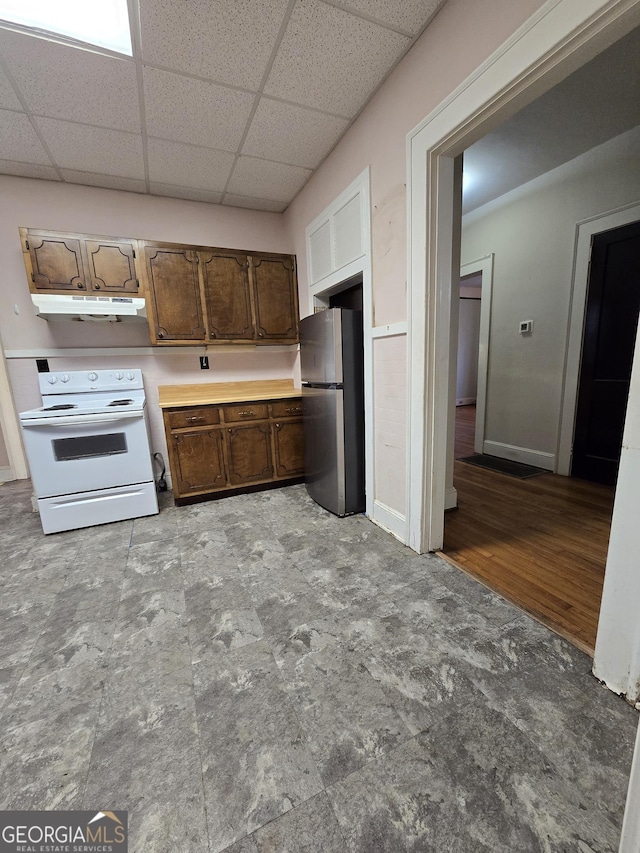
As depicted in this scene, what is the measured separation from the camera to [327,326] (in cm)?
227

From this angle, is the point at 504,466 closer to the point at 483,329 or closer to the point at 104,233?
the point at 483,329

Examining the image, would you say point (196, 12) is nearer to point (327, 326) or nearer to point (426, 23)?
point (426, 23)

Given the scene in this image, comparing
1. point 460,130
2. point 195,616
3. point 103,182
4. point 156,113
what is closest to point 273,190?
point 156,113

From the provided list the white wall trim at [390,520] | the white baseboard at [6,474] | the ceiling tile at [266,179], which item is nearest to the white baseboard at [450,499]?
the white wall trim at [390,520]

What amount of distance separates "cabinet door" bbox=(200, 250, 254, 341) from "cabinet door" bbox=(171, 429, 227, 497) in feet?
3.21

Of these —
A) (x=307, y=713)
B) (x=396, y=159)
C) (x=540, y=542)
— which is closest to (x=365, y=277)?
(x=396, y=159)

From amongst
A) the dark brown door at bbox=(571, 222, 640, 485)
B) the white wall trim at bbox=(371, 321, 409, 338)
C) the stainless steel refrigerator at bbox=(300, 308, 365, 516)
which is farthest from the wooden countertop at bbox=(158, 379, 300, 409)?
the dark brown door at bbox=(571, 222, 640, 485)

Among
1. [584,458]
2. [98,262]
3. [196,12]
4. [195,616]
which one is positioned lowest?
[195,616]

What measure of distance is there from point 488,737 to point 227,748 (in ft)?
2.61

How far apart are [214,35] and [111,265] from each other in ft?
5.80

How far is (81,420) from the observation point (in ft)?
7.69

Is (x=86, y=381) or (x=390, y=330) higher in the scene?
(x=390, y=330)

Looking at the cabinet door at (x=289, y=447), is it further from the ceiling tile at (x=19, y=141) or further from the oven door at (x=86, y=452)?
the ceiling tile at (x=19, y=141)

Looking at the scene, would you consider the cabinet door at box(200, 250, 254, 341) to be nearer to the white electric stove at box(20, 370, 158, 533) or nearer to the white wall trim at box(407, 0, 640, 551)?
the white electric stove at box(20, 370, 158, 533)
